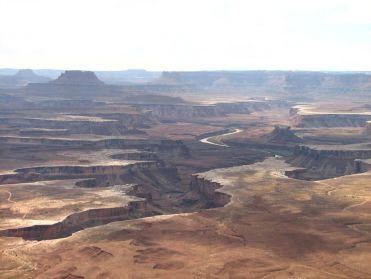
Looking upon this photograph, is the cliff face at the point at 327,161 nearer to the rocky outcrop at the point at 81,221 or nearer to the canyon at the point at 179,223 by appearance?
the canyon at the point at 179,223

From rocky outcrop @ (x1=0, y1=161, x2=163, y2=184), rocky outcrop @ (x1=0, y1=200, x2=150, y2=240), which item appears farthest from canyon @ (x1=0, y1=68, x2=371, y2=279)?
rocky outcrop @ (x1=0, y1=161, x2=163, y2=184)

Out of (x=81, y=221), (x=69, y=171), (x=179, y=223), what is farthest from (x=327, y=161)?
(x=81, y=221)

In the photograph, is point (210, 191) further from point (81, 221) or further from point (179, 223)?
point (81, 221)

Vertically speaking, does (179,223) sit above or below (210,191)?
above

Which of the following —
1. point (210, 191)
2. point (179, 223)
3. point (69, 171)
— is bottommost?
point (69, 171)

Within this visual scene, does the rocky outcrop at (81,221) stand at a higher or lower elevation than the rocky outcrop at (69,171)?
higher

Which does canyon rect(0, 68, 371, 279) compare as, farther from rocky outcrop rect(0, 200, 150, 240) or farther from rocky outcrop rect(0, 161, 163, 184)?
rocky outcrop rect(0, 161, 163, 184)

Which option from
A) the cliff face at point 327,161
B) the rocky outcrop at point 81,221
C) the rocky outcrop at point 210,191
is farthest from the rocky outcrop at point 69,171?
the cliff face at point 327,161

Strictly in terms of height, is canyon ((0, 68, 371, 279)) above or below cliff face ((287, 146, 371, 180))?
above

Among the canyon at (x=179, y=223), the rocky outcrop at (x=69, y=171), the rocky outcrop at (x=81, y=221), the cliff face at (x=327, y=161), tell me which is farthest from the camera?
the cliff face at (x=327, y=161)

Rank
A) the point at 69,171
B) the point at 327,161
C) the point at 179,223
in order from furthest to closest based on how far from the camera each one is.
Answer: the point at 327,161
the point at 69,171
the point at 179,223

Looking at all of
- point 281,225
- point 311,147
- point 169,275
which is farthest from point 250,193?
point 311,147

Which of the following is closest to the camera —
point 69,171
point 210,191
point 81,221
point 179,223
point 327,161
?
point 179,223
